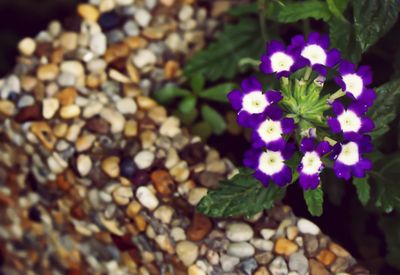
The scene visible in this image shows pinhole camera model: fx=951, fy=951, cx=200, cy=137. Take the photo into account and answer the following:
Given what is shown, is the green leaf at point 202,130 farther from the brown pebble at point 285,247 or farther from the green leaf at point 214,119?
the brown pebble at point 285,247

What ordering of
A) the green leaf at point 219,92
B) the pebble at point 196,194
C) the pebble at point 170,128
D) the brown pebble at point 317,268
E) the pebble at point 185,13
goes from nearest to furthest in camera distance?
the brown pebble at point 317,268
the pebble at point 196,194
the pebble at point 170,128
the green leaf at point 219,92
the pebble at point 185,13

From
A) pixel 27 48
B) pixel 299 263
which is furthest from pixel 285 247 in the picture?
pixel 27 48

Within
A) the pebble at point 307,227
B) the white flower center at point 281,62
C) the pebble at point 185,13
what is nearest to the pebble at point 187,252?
the pebble at point 307,227

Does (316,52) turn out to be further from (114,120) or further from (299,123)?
(114,120)

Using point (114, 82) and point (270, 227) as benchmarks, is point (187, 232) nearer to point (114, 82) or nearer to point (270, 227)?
point (270, 227)

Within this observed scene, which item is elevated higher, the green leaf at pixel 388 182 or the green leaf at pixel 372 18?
the green leaf at pixel 372 18

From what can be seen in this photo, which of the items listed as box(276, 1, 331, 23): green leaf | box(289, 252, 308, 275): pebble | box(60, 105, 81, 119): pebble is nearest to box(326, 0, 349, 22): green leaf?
box(276, 1, 331, 23): green leaf

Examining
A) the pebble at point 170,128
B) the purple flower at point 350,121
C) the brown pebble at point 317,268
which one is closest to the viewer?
the purple flower at point 350,121
